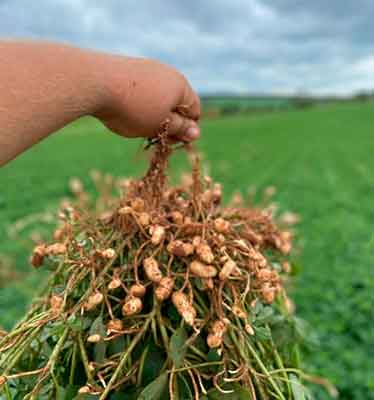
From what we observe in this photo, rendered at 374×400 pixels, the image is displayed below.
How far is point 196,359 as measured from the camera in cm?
82

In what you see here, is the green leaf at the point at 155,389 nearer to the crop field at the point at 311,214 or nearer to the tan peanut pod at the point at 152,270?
the tan peanut pod at the point at 152,270

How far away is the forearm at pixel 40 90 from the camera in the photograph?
64cm

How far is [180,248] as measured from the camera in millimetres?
811

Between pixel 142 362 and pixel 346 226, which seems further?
pixel 346 226

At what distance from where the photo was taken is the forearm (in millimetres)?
639

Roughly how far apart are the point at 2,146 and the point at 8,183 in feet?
39.1

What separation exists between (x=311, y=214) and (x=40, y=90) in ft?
23.6

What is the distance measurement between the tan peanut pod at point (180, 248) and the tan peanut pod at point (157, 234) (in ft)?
0.07

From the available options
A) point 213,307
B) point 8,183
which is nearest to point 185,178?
point 213,307

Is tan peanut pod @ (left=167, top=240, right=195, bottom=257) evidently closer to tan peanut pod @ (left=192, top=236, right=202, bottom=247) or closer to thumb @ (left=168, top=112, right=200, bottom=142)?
tan peanut pod @ (left=192, top=236, right=202, bottom=247)

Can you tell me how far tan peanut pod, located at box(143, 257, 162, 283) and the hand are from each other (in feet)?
0.73

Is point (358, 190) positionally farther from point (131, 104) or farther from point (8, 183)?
point (131, 104)

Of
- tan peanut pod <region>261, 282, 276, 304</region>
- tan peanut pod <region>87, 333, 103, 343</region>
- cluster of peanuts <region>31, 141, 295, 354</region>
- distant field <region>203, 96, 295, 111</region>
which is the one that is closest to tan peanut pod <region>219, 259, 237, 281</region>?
cluster of peanuts <region>31, 141, 295, 354</region>

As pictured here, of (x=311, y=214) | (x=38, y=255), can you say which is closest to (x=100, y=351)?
(x=38, y=255)
